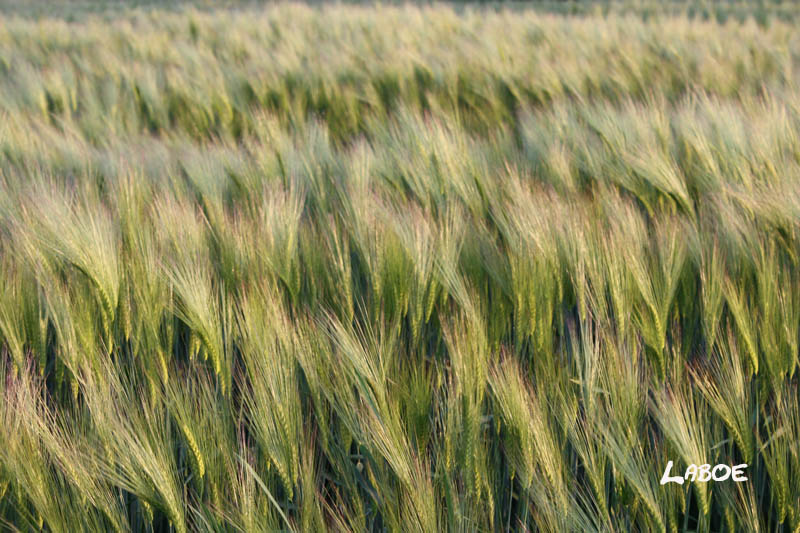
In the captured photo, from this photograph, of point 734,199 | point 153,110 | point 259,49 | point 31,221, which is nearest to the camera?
point 31,221

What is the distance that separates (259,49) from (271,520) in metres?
3.56

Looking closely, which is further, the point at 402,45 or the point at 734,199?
the point at 402,45

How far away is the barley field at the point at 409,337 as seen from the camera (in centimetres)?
83

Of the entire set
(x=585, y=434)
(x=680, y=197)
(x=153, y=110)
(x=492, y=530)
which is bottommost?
(x=492, y=530)

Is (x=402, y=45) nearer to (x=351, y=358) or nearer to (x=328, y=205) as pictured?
(x=328, y=205)

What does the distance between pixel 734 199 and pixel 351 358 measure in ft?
3.14

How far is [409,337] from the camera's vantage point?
117cm

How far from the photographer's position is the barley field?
830mm

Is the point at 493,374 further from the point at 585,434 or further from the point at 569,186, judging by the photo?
the point at 569,186

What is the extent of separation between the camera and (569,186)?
1504 mm

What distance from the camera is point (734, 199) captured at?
52.5 inches

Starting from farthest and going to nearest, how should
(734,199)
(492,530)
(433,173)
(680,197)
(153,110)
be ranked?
1. (153,110)
2. (433,173)
3. (680,197)
4. (734,199)
5. (492,530)

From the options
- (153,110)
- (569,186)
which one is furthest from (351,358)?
(153,110)

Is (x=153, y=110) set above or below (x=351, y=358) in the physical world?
→ above
